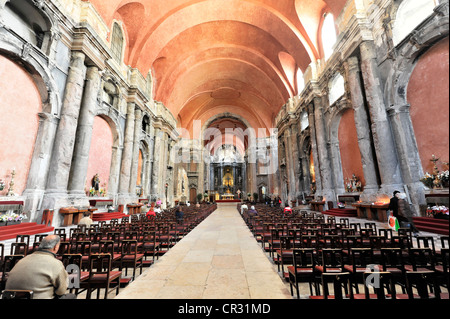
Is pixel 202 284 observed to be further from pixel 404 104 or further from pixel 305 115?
pixel 305 115

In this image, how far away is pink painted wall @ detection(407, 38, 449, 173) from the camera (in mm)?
6008

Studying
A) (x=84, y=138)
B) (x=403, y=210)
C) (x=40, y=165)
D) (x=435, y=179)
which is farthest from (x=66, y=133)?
(x=435, y=179)

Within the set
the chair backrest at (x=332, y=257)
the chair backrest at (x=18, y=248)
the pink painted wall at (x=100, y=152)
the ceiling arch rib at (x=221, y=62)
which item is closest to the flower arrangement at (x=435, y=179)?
the chair backrest at (x=332, y=257)

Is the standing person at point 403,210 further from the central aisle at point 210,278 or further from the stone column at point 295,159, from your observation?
the stone column at point 295,159

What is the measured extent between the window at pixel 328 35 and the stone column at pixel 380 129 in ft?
15.0

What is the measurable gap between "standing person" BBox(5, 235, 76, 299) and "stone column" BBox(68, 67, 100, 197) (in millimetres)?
7826

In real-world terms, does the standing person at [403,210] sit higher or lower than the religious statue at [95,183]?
lower

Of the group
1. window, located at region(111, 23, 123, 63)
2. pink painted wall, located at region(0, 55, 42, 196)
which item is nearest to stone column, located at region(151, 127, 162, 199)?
window, located at region(111, 23, 123, 63)

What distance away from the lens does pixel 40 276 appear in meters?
1.58

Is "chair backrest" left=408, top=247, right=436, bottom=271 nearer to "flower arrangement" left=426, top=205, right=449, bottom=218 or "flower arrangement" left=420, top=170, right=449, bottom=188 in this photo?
"flower arrangement" left=426, top=205, right=449, bottom=218

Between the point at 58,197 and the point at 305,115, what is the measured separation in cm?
1708

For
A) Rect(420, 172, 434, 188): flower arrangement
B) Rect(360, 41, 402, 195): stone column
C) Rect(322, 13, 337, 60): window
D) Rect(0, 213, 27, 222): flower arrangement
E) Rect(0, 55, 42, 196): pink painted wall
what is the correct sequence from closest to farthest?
1. Rect(0, 213, 27, 222): flower arrangement
2. Rect(420, 172, 434, 188): flower arrangement
3. Rect(0, 55, 42, 196): pink painted wall
4. Rect(360, 41, 402, 195): stone column
5. Rect(322, 13, 337, 60): window

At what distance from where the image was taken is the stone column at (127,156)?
12266 millimetres
